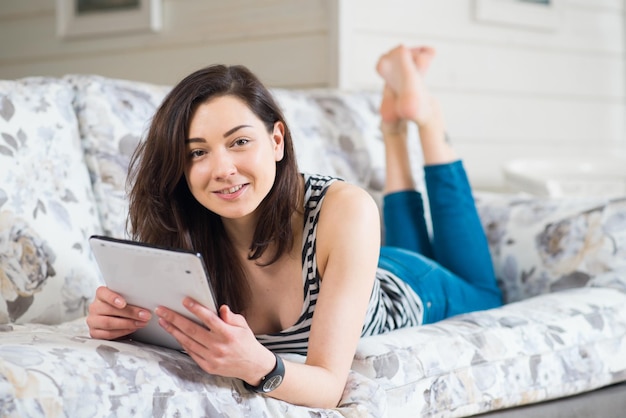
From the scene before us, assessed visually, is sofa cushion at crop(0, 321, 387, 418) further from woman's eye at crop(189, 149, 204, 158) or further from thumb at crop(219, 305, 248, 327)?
woman's eye at crop(189, 149, 204, 158)

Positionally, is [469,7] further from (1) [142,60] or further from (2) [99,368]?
(2) [99,368]

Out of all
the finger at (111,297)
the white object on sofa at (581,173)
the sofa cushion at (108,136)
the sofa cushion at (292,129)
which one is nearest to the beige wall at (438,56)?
the white object on sofa at (581,173)

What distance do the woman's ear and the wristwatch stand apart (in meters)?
0.34

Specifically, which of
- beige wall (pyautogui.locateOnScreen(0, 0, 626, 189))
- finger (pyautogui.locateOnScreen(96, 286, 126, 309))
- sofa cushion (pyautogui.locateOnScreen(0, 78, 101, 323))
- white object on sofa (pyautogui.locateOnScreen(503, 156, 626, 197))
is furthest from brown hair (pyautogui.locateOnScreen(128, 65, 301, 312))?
white object on sofa (pyautogui.locateOnScreen(503, 156, 626, 197))

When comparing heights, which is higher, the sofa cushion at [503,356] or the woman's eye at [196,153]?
the woman's eye at [196,153]

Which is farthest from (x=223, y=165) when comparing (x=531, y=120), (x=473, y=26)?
(x=531, y=120)

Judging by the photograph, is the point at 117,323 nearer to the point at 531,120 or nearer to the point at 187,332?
the point at 187,332

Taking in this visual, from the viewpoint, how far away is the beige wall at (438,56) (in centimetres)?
272

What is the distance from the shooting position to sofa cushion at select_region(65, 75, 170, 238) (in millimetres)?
1776

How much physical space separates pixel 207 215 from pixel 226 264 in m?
0.08

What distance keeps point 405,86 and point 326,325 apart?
107 cm

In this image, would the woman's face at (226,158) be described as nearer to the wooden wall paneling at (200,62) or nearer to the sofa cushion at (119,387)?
the sofa cushion at (119,387)

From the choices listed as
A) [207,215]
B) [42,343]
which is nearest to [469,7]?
[207,215]

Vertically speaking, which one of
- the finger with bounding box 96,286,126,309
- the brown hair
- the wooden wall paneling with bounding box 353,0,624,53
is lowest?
the finger with bounding box 96,286,126,309
